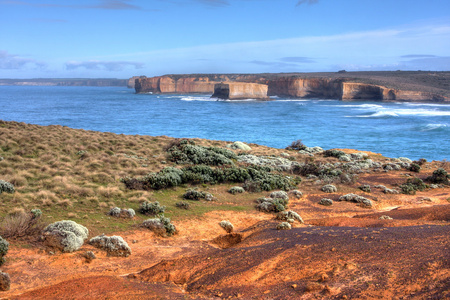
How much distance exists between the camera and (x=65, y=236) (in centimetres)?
823

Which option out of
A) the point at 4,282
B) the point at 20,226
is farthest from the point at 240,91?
the point at 4,282

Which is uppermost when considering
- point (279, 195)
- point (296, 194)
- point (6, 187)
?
point (6, 187)

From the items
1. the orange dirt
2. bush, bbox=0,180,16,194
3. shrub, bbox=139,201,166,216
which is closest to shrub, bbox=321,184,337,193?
the orange dirt

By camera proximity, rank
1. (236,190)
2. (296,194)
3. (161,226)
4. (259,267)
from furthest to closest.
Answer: (296,194), (236,190), (161,226), (259,267)

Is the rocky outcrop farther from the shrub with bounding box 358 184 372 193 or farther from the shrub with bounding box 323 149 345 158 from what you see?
the shrub with bounding box 358 184 372 193

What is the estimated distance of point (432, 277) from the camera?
5699 millimetres

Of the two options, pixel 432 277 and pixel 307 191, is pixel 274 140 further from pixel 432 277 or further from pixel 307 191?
pixel 432 277

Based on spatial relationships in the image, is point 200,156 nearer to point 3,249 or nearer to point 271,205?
point 271,205

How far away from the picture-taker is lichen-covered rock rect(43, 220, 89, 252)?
26.4ft

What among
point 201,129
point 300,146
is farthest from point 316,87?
point 300,146

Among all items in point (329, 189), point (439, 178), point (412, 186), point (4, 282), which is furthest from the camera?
point (439, 178)

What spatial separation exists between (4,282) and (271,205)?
8.85 meters

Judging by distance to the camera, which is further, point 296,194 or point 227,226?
point 296,194

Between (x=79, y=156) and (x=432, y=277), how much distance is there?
16.8 metres
